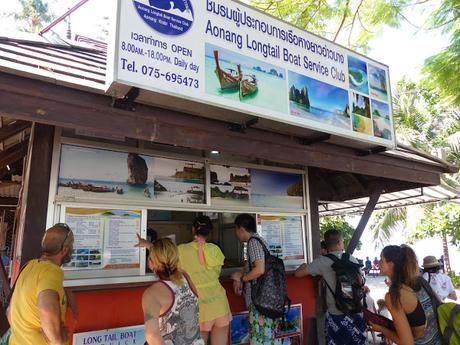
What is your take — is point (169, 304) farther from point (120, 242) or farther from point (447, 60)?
point (447, 60)

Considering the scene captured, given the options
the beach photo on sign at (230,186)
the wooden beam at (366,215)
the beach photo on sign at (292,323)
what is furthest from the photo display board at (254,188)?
the beach photo on sign at (292,323)

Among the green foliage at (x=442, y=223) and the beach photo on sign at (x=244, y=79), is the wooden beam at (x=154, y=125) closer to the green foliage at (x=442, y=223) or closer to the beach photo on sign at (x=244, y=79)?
the beach photo on sign at (x=244, y=79)

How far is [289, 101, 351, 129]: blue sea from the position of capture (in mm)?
3229

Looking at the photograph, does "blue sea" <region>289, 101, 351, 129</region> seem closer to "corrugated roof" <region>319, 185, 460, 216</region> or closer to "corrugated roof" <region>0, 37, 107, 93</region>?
"corrugated roof" <region>0, 37, 107, 93</region>

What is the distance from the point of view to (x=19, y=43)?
303cm

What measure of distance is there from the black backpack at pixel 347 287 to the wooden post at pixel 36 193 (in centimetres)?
278

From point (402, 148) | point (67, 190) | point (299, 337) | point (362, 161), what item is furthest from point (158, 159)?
point (402, 148)

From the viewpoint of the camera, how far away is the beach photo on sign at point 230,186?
4.41m

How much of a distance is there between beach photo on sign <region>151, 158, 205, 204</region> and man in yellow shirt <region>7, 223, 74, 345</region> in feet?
5.70

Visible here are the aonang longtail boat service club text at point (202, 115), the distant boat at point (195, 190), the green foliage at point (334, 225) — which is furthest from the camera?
the green foliage at point (334, 225)

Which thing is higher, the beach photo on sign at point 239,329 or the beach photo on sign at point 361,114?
Answer: the beach photo on sign at point 361,114

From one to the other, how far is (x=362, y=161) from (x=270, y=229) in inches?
55.2

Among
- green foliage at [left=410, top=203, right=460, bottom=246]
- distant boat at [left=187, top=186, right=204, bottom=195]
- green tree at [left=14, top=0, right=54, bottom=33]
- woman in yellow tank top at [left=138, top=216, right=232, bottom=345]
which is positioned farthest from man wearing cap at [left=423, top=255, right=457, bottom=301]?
green tree at [left=14, top=0, right=54, bottom=33]

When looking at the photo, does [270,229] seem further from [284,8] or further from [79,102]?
[284,8]
